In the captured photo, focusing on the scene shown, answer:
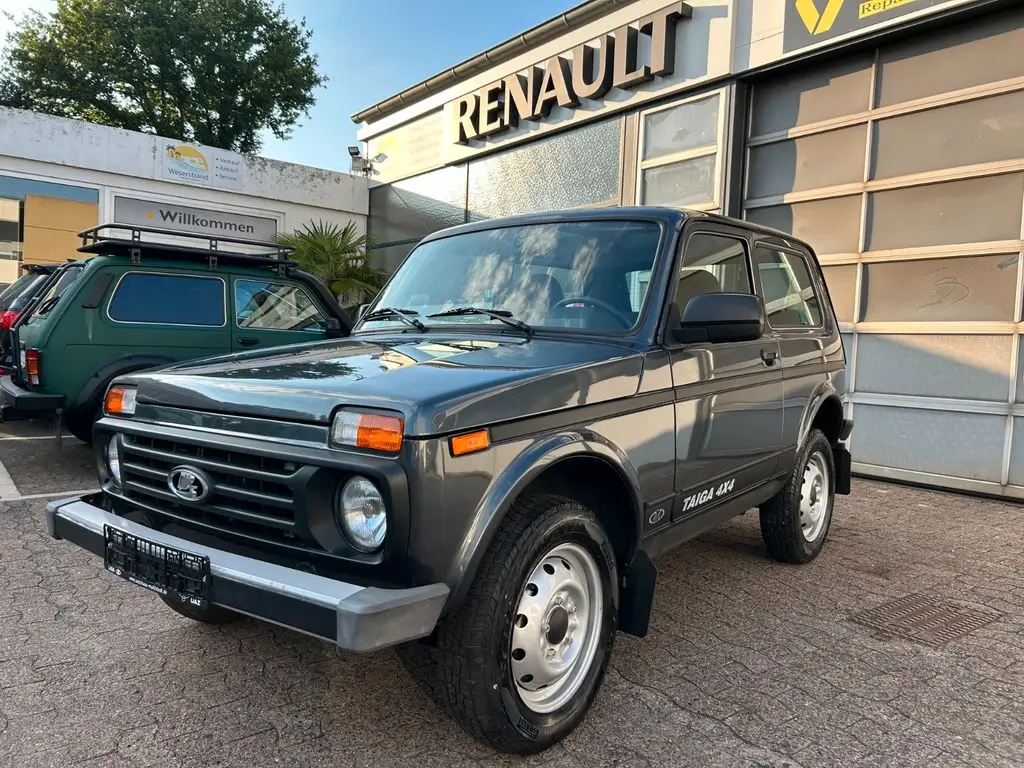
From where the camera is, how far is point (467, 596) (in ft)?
7.16

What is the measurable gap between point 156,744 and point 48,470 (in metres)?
5.33

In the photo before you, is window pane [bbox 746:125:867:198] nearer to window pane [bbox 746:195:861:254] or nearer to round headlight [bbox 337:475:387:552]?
window pane [bbox 746:195:861:254]

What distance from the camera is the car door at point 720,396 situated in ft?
10.2

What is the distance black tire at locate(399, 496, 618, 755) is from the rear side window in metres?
5.63

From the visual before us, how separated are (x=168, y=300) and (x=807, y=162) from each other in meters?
6.91

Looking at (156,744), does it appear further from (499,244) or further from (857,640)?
(857,640)

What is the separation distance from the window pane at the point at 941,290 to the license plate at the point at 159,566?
280 inches

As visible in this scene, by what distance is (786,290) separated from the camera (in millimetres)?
4297

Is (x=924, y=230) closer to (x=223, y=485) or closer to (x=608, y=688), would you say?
(x=608, y=688)

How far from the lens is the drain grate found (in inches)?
138

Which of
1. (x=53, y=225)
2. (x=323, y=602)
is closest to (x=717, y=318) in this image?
(x=323, y=602)

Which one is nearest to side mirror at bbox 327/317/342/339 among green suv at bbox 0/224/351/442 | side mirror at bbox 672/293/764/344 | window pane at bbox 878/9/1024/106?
green suv at bbox 0/224/351/442

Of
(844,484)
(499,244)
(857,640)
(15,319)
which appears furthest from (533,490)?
(15,319)

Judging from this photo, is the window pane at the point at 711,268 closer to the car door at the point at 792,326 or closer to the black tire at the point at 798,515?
the car door at the point at 792,326
